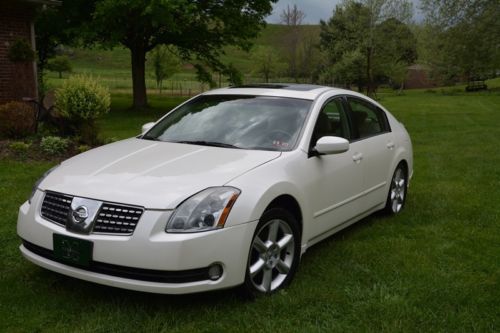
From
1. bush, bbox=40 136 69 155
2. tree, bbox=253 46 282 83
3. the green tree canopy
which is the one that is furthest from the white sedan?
tree, bbox=253 46 282 83

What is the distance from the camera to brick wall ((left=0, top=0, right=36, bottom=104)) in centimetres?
1441

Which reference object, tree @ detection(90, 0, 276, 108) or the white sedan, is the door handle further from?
tree @ detection(90, 0, 276, 108)

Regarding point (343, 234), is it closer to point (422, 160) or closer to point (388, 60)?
point (422, 160)

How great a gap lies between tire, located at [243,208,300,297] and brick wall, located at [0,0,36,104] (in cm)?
1286

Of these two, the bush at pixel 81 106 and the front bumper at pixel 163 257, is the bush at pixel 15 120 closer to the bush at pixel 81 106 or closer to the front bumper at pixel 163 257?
the bush at pixel 81 106

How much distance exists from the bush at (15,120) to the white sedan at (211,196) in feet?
18.9

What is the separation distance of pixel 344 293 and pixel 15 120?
26.2 ft

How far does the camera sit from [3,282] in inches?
165

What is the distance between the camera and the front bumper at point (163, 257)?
337 cm

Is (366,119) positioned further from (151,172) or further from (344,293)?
(151,172)

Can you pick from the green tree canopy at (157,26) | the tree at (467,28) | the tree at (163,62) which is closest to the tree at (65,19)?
the green tree canopy at (157,26)

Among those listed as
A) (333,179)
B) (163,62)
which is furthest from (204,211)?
(163,62)

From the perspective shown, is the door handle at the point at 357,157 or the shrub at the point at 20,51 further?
the shrub at the point at 20,51

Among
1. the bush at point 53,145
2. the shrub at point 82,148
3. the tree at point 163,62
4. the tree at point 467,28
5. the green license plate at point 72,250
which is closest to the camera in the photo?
the green license plate at point 72,250
